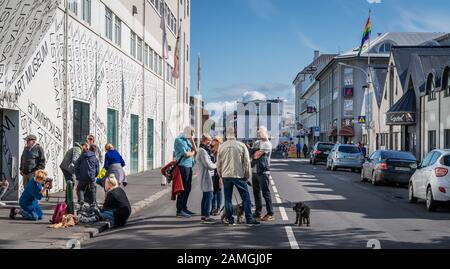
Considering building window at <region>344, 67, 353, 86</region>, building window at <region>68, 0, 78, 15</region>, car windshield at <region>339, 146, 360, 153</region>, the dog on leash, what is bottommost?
the dog on leash

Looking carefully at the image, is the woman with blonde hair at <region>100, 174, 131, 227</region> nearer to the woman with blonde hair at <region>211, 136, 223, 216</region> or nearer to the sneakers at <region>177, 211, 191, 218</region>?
the sneakers at <region>177, 211, 191, 218</region>

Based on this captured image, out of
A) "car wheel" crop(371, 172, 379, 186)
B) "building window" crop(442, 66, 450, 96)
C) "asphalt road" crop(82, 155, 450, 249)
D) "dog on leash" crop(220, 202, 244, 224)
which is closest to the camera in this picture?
"asphalt road" crop(82, 155, 450, 249)

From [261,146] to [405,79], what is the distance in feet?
106

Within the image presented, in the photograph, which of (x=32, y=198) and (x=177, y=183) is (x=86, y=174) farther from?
(x=177, y=183)

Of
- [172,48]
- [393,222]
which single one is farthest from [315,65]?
[393,222]

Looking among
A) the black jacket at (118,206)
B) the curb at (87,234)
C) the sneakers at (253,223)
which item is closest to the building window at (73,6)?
the curb at (87,234)

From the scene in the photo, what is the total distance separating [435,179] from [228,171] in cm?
591

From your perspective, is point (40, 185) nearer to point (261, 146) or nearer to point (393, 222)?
point (261, 146)

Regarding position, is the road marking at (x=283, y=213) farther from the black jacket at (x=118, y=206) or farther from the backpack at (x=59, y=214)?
the backpack at (x=59, y=214)

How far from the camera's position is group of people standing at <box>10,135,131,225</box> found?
12.2 metres

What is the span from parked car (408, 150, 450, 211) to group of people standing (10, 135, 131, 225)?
23.8ft

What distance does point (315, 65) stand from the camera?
114438 millimetres

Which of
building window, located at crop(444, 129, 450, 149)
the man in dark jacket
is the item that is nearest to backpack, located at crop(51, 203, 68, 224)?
the man in dark jacket
